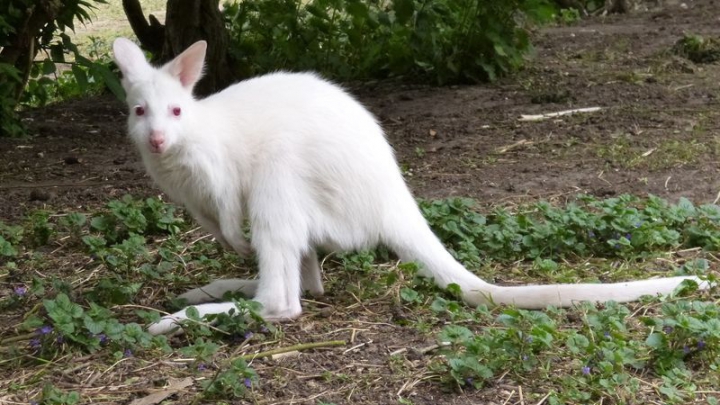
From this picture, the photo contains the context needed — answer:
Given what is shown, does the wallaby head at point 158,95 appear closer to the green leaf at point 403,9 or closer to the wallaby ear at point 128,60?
the wallaby ear at point 128,60

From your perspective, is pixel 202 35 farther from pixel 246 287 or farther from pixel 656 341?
pixel 656 341

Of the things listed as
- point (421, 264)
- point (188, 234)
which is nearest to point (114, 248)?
→ point (188, 234)

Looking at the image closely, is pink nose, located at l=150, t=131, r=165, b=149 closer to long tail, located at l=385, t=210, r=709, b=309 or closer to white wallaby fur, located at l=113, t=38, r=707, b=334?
white wallaby fur, located at l=113, t=38, r=707, b=334

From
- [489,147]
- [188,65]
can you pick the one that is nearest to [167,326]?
[188,65]

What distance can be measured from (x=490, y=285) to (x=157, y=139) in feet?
3.91

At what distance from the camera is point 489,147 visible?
6.01m

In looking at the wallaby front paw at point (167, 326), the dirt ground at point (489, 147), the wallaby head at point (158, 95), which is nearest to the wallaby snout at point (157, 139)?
the wallaby head at point (158, 95)

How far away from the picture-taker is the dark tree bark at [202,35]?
277 inches

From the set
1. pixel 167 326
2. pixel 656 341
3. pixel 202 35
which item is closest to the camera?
pixel 656 341

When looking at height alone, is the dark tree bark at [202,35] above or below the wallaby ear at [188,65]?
below

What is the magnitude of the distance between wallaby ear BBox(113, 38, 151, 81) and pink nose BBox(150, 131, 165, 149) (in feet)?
0.81

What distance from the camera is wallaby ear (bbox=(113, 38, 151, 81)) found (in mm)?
3607

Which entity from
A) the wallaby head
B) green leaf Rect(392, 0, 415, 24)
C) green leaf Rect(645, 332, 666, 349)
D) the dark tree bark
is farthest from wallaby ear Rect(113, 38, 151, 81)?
green leaf Rect(392, 0, 415, 24)

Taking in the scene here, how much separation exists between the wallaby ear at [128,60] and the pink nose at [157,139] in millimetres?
246
